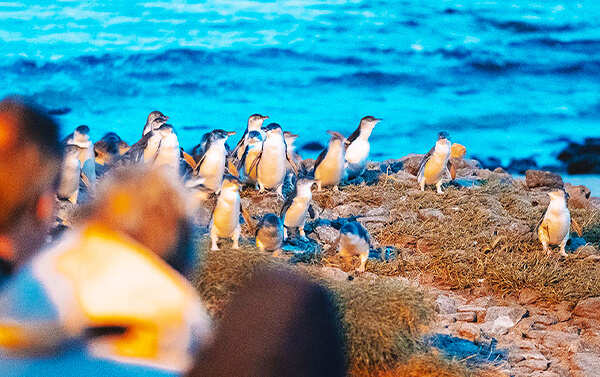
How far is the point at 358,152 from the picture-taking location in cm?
547

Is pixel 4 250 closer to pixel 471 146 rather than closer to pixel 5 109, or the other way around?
pixel 5 109

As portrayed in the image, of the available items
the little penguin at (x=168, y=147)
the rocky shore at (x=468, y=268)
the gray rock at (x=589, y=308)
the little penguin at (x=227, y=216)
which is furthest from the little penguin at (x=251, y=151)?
the gray rock at (x=589, y=308)

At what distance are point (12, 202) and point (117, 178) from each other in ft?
1.82

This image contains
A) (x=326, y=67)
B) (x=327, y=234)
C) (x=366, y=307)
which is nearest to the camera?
(x=366, y=307)

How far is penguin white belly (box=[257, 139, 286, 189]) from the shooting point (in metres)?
4.81

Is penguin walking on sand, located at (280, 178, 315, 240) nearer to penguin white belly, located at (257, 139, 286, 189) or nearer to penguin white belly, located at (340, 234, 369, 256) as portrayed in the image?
penguin white belly, located at (340, 234, 369, 256)

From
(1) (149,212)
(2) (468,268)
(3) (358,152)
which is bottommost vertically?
(2) (468,268)

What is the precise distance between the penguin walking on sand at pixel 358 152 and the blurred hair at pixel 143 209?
4.60m

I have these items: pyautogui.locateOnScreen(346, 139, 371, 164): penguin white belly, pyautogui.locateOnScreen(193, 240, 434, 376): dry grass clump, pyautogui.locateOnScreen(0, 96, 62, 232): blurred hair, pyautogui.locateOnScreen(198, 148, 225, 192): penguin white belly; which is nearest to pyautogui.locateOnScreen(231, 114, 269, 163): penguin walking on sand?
pyautogui.locateOnScreen(198, 148, 225, 192): penguin white belly

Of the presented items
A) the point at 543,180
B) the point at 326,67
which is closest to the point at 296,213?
the point at 543,180

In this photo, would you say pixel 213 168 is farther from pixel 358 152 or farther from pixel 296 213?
pixel 358 152

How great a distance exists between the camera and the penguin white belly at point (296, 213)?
412 cm

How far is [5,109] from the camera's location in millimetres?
1345

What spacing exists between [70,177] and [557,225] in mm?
2778
